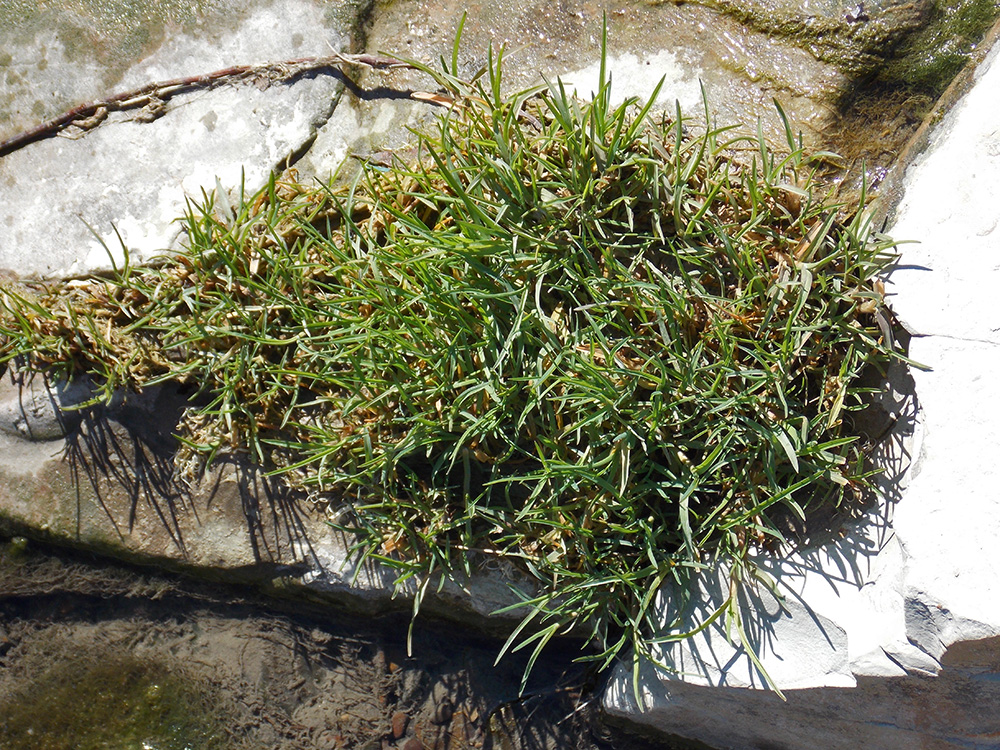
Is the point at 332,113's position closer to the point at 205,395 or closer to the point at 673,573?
the point at 205,395

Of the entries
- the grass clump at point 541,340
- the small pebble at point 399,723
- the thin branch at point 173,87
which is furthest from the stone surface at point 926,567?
the thin branch at point 173,87

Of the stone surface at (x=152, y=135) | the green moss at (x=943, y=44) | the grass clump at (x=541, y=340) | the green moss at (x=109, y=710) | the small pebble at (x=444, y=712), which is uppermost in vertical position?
the green moss at (x=943, y=44)

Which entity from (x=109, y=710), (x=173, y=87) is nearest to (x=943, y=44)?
(x=173, y=87)

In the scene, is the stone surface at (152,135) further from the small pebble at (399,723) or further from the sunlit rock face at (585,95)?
the small pebble at (399,723)

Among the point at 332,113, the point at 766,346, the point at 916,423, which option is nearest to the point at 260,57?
the point at 332,113

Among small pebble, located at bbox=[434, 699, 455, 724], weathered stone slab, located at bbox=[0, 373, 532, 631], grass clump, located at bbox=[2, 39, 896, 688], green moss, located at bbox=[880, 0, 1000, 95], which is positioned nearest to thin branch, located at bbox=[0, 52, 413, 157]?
grass clump, located at bbox=[2, 39, 896, 688]

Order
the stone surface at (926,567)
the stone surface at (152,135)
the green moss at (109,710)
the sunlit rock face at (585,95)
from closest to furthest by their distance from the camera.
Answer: the stone surface at (926,567) < the sunlit rock face at (585,95) < the stone surface at (152,135) < the green moss at (109,710)

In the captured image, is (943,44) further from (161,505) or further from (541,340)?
(161,505)
